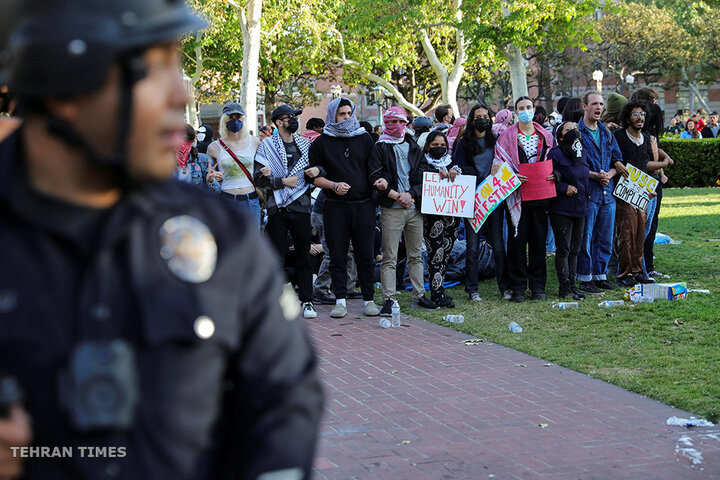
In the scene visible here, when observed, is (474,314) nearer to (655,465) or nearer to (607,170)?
(607,170)

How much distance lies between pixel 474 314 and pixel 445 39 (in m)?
32.3

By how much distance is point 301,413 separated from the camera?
1.82 m

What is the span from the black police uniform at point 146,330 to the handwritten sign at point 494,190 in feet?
29.4

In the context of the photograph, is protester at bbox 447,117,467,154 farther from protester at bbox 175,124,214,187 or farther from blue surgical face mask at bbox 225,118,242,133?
protester at bbox 175,124,214,187

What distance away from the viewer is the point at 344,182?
9797 mm

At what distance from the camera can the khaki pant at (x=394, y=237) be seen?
10.2m

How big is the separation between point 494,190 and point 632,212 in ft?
6.68

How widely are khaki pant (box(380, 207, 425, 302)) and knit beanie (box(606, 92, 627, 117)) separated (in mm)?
3844

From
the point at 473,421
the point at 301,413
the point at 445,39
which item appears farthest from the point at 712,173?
the point at 301,413

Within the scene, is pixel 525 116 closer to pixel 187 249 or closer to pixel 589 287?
pixel 589 287

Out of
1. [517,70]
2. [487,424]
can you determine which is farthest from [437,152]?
[517,70]

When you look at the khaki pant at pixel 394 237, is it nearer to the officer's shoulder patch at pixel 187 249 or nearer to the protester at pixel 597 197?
the protester at pixel 597 197

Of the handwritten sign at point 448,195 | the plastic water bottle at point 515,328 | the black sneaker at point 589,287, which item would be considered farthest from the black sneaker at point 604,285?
the plastic water bottle at point 515,328

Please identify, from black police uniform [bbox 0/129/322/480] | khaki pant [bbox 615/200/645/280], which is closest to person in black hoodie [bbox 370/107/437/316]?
khaki pant [bbox 615/200/645/280]
